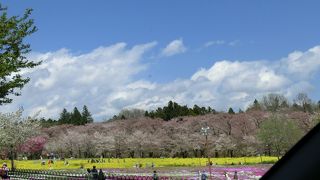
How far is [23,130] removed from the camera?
65750 mm

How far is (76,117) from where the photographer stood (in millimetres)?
163000

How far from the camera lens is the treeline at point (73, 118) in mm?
159875

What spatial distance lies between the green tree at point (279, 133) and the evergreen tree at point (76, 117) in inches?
3393

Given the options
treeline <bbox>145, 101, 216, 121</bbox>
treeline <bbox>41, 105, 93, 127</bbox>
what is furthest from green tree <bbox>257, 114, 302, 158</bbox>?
treeline <bbox>41, 105, 93, 127</bbox>

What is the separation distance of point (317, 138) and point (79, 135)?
109922 millimetres

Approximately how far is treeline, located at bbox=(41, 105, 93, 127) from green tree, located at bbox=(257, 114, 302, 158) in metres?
86.2

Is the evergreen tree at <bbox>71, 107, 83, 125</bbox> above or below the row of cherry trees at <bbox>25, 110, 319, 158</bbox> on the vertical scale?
above

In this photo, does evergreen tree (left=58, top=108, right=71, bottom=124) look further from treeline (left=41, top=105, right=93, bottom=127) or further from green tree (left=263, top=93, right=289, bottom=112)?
green tree (left=263, top=93, right=289, bottom=112)

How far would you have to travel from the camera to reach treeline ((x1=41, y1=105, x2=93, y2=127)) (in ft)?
525

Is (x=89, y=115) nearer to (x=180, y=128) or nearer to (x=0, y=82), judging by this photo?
(x=180, y=128)

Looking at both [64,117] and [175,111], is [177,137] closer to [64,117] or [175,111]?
[175,111]

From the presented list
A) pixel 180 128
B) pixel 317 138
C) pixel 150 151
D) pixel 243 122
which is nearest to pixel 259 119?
pixel 243 122

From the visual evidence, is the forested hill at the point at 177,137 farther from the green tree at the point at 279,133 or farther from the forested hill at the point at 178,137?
the green tree at the point at 279,133

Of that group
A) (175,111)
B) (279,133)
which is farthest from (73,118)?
(279,133)
